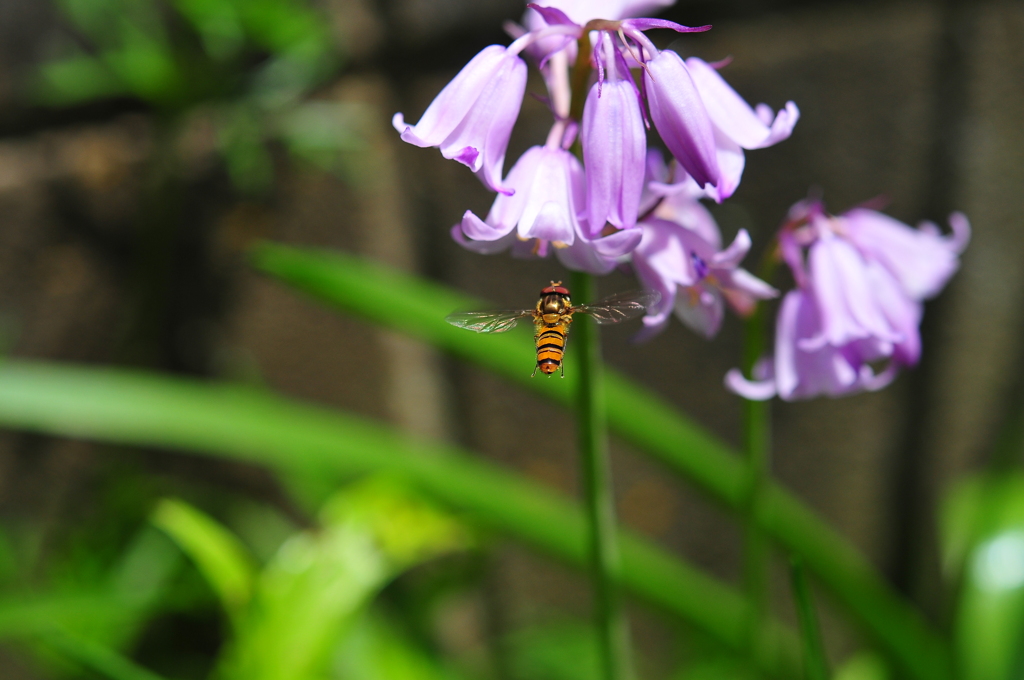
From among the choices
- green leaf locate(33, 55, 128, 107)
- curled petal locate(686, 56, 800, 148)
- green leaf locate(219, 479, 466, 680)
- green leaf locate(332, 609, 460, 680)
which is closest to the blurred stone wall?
green leaf locate(33, 55, 128, 107)

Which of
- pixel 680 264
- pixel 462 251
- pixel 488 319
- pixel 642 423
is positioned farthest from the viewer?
pixel 462 251

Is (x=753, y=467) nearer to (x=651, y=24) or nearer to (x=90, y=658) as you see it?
(x=651, y=24)

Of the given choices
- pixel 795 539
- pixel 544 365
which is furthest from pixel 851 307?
pixel 795 539

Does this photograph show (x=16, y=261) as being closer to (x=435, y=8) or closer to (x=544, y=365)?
(x=435, y=8)

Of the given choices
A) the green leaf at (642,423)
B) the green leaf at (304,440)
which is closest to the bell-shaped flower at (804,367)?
the green leaf at (642,423)

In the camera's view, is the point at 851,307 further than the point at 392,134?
No

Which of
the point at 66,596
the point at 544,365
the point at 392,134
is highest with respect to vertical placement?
the point at 392,134

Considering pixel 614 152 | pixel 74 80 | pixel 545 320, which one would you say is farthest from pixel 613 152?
pixel 74 80
